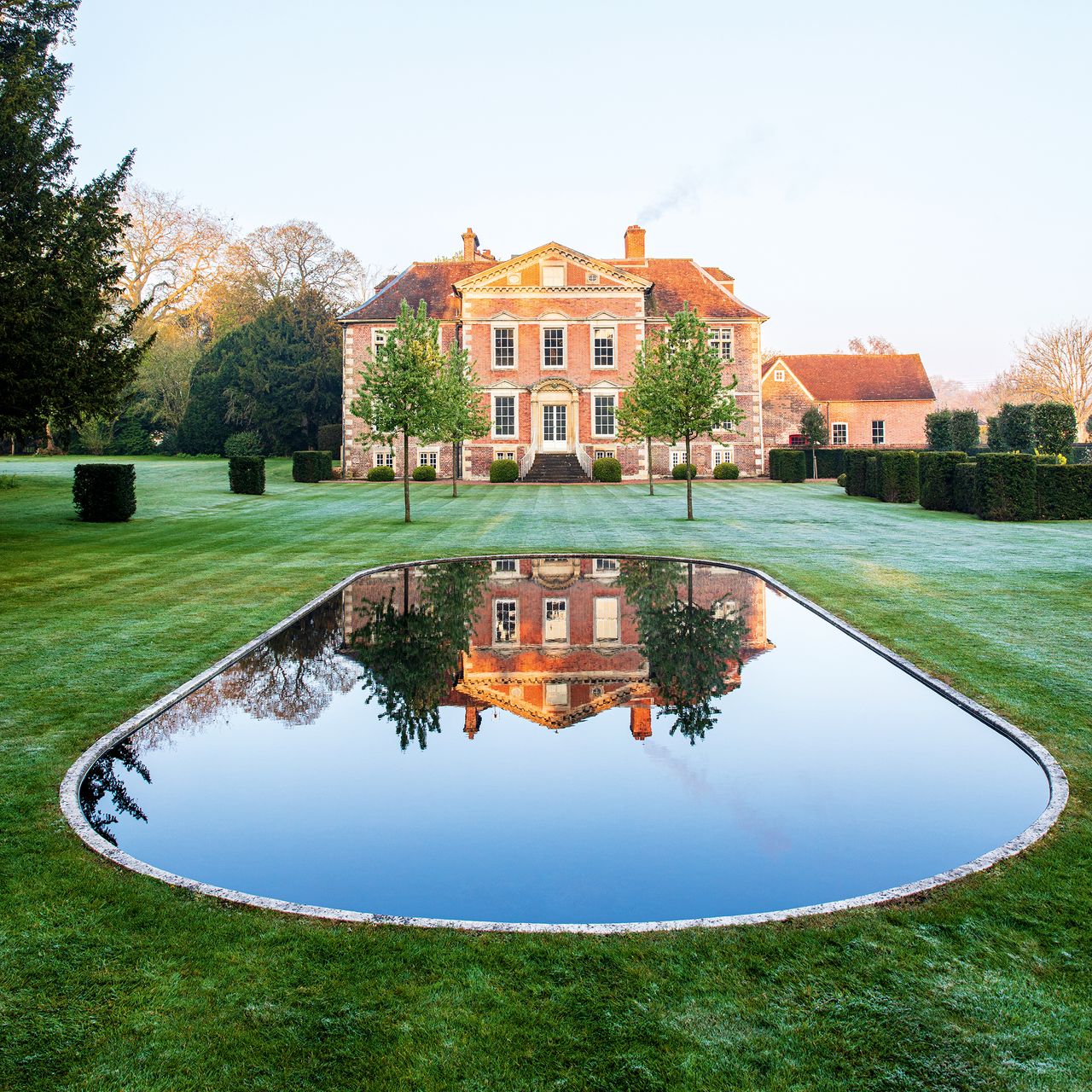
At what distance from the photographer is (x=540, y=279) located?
43781 mm

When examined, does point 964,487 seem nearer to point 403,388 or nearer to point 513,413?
point 403,388

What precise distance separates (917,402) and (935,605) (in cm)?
4988

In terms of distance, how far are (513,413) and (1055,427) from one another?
72.6ft

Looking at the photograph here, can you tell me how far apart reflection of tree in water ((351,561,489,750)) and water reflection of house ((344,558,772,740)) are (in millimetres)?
164

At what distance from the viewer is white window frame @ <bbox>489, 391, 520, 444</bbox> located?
1745 inches

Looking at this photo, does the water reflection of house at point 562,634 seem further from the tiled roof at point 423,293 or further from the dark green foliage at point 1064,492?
the tiled roof at point 423,293

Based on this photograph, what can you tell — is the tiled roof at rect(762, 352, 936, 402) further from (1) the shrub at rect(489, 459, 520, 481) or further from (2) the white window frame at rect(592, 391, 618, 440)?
(1) the shrub at rect(489, 459, 520, 481)

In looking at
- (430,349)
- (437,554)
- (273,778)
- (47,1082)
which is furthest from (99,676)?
(430,349)

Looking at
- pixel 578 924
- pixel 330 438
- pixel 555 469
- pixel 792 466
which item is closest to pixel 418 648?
pixel 578 924

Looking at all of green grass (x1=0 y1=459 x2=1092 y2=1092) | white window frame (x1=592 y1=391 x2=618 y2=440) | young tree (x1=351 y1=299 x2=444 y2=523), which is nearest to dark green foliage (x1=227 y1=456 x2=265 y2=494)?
young tree (x1=351 y1=299 x2=444 y2=523)

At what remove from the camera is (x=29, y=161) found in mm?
19234

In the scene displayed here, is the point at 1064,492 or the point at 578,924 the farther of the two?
the point at 1064,492

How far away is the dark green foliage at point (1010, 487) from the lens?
81.3 ft

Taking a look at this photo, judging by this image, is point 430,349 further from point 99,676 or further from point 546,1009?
point 546,1009
